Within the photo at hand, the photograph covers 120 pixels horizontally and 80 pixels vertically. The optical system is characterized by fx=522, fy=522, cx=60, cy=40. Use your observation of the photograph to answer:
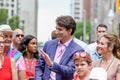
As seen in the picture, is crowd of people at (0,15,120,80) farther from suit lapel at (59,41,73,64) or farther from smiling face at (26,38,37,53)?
smiling face at (26,38,37,53)

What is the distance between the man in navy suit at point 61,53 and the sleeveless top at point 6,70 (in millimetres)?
566

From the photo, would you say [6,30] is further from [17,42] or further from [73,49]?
[17,42]

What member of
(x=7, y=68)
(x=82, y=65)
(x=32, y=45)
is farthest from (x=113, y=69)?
(x=32, y=45)

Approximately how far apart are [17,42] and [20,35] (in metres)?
0.31

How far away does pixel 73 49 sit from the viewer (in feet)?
25.1

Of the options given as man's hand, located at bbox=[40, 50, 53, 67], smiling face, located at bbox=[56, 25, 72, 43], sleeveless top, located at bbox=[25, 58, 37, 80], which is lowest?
sleeveless top, located at bbox=[25, 58, 37, 80]

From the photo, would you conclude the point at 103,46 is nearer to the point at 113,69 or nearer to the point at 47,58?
the point at 113,69

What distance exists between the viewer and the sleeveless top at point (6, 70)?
695 centimetres

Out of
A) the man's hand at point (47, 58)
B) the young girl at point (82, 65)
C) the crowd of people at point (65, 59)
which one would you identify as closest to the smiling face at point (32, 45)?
the crowd of people at point (65, 59)

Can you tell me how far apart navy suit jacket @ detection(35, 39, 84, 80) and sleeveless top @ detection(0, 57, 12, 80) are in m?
0.66

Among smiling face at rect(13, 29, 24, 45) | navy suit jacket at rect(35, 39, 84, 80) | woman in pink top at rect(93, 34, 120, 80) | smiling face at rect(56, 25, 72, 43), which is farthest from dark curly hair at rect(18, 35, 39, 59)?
woman in pink top at rect(93, 34, 120, 80)

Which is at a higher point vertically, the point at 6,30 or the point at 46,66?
the point at 6,30

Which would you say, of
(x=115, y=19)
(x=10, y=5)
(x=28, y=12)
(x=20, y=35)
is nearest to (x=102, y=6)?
(x=10, y=5)

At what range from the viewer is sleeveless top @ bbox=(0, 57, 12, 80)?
6950mm
